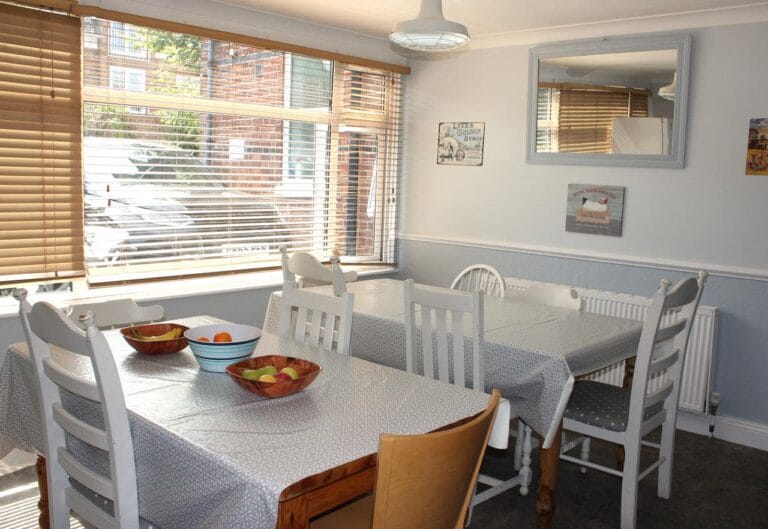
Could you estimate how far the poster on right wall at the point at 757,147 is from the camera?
12.0ft

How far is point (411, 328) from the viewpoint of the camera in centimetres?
288

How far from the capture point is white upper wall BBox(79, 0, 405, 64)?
3.75 m

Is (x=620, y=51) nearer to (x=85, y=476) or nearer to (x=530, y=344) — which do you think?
(x=530, y=344)

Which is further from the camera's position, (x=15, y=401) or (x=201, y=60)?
(x=201, y=60)

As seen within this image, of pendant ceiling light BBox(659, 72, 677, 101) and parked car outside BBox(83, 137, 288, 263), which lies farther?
pendant ceiling light BBox(659, 72, 677, 101)

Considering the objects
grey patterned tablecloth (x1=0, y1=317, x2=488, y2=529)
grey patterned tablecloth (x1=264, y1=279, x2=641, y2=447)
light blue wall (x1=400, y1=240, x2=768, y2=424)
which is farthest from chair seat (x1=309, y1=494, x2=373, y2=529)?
light blue wall (x1=400, y1=240, x2=768, y2=424)

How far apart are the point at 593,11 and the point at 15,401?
3332 millimetres

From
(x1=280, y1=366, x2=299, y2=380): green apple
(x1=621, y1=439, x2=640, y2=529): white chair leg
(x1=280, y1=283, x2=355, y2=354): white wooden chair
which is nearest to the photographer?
(x1=280, y1=366, x2=299, y2=380): green apple

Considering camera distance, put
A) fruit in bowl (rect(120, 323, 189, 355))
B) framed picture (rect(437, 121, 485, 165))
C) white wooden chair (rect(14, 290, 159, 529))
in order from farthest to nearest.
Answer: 1. framed picture (rect(437, 121, 485, 165))
2. fruit in bowl (rect(120, 323, 189, 355))
3. white wooden chair (rect(14, 290, 159, 529))

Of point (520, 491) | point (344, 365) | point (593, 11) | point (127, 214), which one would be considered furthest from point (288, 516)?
point (593, 11)

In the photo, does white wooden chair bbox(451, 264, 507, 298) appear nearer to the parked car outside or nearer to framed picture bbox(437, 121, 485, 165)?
framed picture bbox(437, 121, 485, 165)

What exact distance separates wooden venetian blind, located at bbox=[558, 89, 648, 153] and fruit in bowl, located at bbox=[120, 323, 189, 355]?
2.74 metres

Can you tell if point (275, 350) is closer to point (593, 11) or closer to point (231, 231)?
point (231, 231)

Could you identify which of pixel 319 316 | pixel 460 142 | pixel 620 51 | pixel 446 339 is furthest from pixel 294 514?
pixel 460 142
